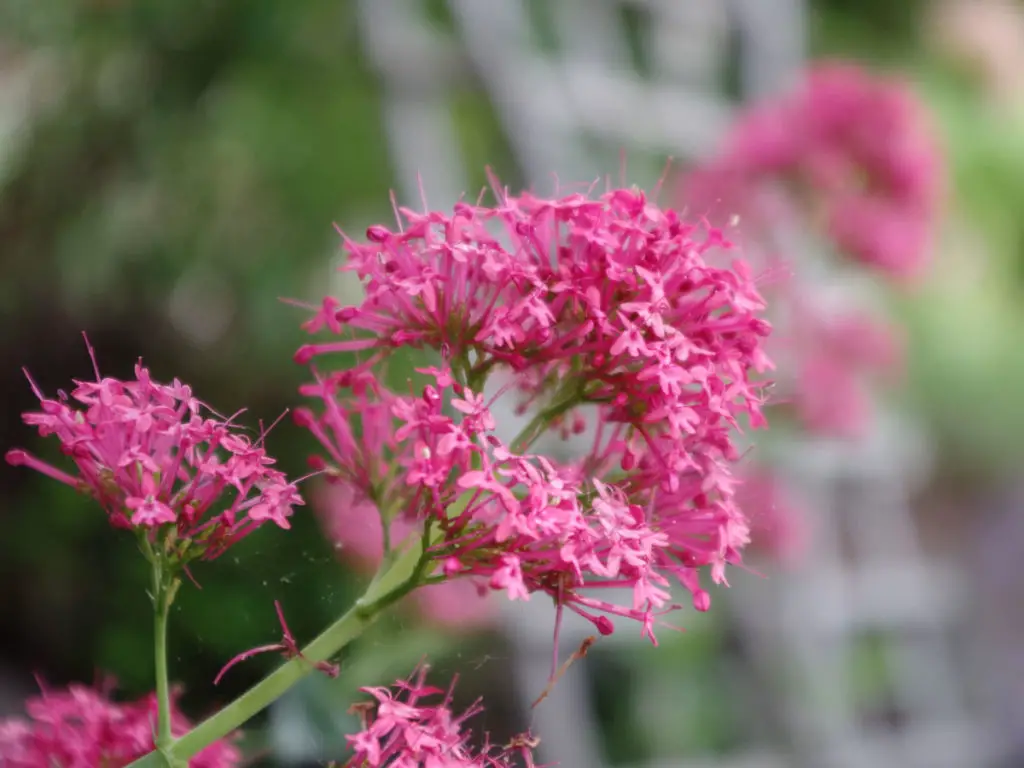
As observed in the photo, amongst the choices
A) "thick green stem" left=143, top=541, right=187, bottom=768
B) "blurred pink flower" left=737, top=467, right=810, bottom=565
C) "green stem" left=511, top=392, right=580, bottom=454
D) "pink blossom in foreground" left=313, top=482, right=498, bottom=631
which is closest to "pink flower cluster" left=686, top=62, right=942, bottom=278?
"blurred pink flower" left=737, top=467, right=810, bottom=565

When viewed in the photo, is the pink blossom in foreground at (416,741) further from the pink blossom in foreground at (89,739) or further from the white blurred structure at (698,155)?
the white blurred structure at (698,155)

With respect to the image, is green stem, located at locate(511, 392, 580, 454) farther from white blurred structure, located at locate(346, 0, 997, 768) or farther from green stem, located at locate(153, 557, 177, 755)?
white blurred structure, located at locate(346, 0, 997, 768)

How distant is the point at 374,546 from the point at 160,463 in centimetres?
21

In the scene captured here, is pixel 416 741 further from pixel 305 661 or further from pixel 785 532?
pixel 785 532

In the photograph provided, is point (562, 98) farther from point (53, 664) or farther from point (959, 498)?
point (959, 498)

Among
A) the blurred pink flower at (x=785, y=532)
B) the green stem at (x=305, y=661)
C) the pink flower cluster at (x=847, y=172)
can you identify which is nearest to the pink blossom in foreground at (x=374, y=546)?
the green stem at (x=305, y=661)

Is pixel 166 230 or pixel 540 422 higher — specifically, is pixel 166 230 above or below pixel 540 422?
below

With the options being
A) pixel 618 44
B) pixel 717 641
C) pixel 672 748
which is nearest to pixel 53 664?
pixel 672 748

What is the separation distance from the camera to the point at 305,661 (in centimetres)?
37

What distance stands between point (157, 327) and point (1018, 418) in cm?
277

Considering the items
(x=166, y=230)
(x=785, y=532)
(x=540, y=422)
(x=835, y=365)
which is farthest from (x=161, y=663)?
Answer: (x=166, y=230)

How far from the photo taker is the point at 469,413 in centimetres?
36

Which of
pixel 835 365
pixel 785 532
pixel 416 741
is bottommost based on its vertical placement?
pixel 785 532

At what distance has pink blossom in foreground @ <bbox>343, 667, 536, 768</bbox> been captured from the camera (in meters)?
0.34
